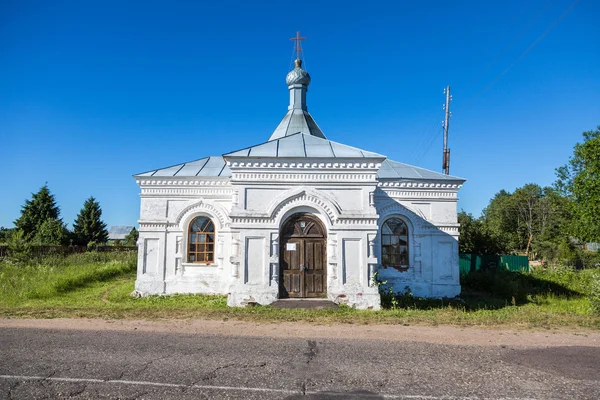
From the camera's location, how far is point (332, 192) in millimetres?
10508

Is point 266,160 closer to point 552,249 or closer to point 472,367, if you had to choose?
point 472,367

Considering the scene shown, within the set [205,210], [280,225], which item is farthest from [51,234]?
[280,225]

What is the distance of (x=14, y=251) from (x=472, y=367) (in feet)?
66.1

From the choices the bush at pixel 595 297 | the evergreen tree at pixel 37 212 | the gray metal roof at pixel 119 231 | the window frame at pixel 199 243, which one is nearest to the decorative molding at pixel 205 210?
the window frame at pixel 199 243

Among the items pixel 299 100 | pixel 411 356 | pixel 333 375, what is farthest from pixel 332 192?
pixel 299 100

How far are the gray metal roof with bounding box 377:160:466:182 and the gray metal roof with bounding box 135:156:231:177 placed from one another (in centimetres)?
571

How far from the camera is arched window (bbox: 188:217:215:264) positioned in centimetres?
1267

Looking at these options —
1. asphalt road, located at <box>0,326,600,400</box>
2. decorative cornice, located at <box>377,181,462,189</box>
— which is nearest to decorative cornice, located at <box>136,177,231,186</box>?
decorative cornice, located at <box>377,181,462,189</box>

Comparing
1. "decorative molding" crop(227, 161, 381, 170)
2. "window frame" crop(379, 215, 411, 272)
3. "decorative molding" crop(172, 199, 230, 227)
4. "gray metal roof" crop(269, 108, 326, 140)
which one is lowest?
"window frame" crop(379, 215, 411, 272)

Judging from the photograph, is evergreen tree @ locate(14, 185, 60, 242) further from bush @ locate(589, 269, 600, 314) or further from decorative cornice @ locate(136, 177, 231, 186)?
bush @ locate(589, 269, 600, 314)

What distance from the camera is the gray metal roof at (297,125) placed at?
1622cm

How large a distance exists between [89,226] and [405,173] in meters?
31.9

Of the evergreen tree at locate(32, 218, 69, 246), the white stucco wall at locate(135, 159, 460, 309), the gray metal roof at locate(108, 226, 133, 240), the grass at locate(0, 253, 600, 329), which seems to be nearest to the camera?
the grass at locate(0, 253, 600, 329)

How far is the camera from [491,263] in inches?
754
